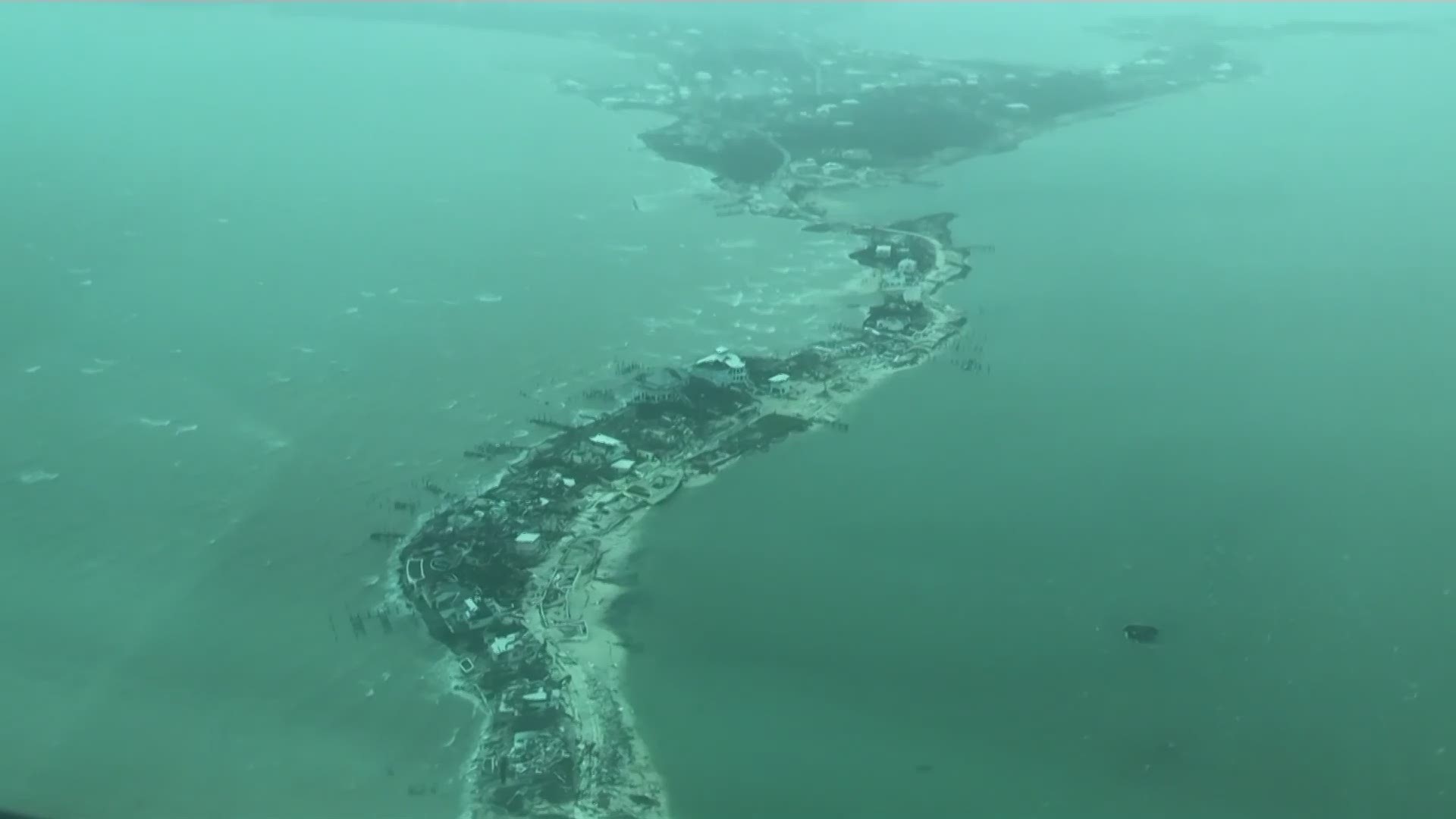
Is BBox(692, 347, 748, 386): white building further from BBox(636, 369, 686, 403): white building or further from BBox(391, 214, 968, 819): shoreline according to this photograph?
BBox(636, 369, 686, 403): white building

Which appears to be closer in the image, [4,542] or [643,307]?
[4,542]

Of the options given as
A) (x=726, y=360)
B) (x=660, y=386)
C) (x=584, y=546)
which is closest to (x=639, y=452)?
(x=660, y=386)

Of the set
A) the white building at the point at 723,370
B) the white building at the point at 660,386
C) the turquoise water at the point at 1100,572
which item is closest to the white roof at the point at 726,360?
the white building at the point at 723,370

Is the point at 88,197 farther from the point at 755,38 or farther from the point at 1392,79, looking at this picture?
the point at 1392,79

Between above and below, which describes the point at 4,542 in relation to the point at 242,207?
below

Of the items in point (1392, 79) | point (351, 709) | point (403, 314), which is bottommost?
point (351, 709)

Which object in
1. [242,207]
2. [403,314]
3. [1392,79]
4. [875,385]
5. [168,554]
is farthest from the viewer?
[1392,79]

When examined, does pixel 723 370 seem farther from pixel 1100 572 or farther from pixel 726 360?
pixel 1100 572

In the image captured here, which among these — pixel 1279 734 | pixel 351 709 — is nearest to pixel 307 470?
pixel 351 709
